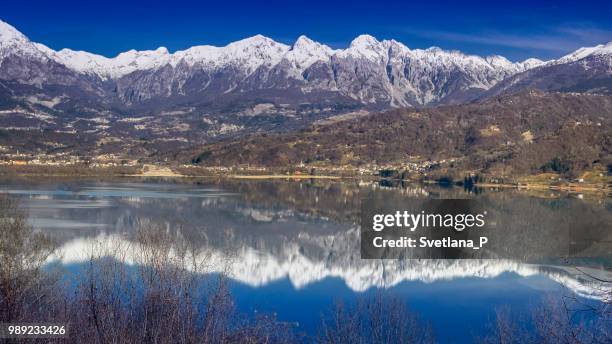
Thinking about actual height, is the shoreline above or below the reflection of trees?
below

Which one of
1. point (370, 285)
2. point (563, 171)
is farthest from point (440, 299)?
point (563, 171)

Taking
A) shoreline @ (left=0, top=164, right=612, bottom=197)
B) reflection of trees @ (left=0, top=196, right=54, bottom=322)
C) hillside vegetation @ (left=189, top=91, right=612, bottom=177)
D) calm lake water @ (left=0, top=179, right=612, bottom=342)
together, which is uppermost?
hillside vegetation @ (left=189, top=91, right=612, bottom=177)

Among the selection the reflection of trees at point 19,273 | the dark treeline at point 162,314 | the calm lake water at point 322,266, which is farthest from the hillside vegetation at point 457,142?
the reflection of trees at point 19,273

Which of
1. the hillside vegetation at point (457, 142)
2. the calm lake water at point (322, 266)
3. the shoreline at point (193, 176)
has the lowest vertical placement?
the calm lake water at point (322, 266)

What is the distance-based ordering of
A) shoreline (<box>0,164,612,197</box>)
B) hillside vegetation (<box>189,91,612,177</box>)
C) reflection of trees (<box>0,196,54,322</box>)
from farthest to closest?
hillside vegetation (<box>189,91,612,177</box>), shoreline (<box>0,164,612,197</box>), reflection of trees (<box>0,196,54,322</box>)

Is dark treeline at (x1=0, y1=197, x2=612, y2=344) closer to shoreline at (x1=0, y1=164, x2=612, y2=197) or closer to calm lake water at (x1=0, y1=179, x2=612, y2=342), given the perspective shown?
calm lake water at (x1=0, y1=179, x2=612, y2=342)

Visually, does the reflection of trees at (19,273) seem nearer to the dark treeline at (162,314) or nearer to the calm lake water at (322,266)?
the dark treeline at (162,314)

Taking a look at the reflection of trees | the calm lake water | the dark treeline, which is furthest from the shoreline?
the reflection of trees

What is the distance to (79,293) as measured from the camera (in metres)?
16.8

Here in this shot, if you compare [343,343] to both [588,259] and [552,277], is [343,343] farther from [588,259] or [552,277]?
[588,259]

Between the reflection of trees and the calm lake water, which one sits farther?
the calm lake water

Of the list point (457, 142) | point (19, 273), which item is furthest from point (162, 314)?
point (457, 142)

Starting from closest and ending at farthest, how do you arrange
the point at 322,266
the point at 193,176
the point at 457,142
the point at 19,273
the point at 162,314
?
the point at 162,314, the point at 19,273, the point at 322,266, the point at 193,176, the point at 457,142

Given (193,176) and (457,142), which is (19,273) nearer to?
(193,176)
